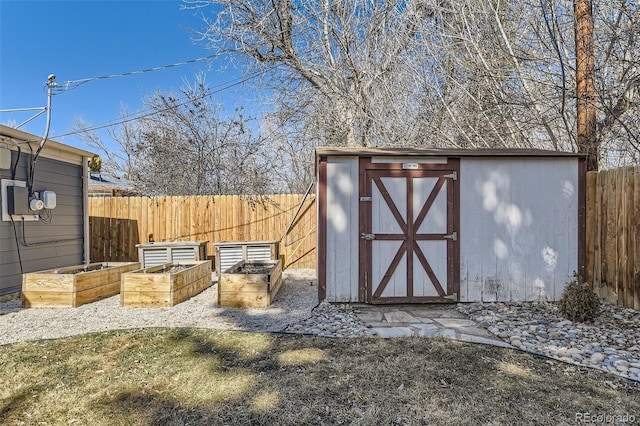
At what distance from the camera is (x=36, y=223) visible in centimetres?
542

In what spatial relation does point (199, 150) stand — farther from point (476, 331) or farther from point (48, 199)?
point (476, 331)

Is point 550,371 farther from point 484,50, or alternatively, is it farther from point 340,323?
point 484,50

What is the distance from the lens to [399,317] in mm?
4145

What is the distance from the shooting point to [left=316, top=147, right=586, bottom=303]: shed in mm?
4633

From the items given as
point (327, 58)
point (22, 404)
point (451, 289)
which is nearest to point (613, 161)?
point (451, 289)

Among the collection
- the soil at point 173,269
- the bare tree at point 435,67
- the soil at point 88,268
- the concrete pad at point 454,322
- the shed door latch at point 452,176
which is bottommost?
the concrete pad at point 454,322

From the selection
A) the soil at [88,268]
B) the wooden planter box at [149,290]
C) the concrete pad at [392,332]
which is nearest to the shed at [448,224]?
the concrete pad at [392,332]

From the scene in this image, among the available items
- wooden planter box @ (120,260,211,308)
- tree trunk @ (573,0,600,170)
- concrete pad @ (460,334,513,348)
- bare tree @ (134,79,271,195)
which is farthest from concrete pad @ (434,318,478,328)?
bare tree @ (134,79,271,195)

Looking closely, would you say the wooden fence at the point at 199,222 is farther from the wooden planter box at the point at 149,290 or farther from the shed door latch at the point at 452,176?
the shed door latch at the point at 452,176

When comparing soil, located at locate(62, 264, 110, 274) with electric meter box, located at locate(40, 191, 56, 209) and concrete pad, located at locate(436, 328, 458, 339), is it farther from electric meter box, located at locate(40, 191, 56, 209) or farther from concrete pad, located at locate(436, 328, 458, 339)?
concrete pad, located at locate(436, 328, 458, 339)

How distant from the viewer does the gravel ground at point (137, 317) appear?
3.69 m

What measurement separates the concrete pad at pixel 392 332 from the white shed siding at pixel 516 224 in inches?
58.6

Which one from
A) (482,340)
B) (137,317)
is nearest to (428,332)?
(482,340)

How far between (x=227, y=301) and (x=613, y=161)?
28.3ft
